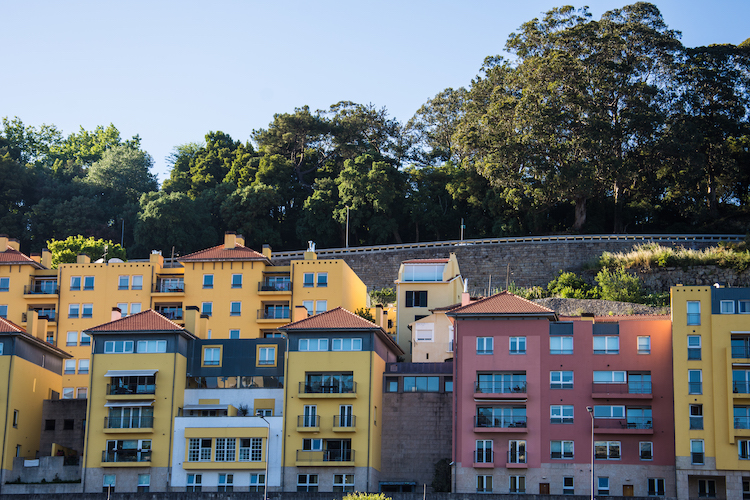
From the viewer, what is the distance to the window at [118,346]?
2552 inches

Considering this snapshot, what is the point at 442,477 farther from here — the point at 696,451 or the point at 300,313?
the point at 300,313

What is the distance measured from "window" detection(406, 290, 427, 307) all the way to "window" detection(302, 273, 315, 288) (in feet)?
23.3

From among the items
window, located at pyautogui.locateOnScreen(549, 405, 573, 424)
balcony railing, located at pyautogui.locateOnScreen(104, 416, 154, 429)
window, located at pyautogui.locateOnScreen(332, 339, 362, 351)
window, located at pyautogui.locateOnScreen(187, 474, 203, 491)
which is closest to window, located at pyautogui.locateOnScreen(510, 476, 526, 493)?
window, located at pyautogui.locateOnScreen(549, 405, 573, 424)

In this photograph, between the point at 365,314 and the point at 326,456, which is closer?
the point at 326,456

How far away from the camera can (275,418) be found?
62.4 metres

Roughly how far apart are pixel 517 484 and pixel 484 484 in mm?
1814

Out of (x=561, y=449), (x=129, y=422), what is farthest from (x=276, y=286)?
(x=561, y=449)

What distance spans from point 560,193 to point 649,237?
8.95 meters

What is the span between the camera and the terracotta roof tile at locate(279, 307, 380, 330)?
62938 mm

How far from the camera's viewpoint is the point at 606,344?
61.0m

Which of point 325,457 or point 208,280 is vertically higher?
point 208,280

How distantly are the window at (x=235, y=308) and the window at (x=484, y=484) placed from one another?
2564 cm

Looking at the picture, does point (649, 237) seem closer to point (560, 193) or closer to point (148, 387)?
point (560, 193)

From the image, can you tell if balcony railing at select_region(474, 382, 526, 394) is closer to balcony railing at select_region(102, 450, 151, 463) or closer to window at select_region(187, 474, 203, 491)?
window at select_region(187, 474, 203, 491)
